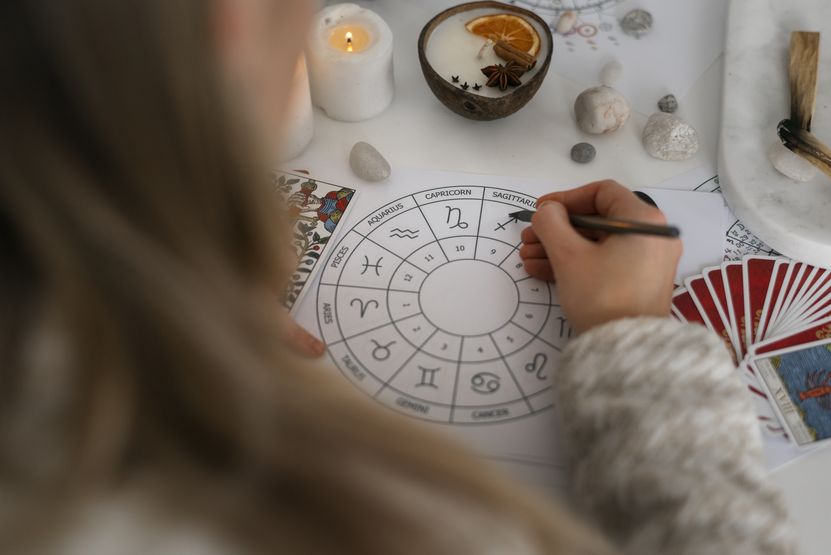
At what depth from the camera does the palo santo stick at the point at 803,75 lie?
827mm

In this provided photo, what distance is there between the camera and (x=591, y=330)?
2.15ft

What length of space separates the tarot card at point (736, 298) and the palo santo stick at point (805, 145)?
0.14 m

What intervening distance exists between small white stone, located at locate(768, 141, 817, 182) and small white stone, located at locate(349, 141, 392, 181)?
0.41 m

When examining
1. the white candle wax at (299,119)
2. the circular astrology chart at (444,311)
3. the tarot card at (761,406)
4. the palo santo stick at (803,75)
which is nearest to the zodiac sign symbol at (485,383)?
the circular astrology chart at (444,311)

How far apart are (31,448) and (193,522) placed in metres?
0.09

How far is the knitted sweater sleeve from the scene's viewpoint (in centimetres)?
56

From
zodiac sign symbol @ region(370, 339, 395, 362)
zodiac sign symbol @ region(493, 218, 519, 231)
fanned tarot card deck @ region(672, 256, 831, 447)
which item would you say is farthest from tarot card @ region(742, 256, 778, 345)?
zodiac sign symbol @ region(370, 339, 395, 362)

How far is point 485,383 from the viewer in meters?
0.71

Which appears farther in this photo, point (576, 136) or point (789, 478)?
point (576, 136)

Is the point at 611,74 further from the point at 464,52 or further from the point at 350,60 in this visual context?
the point at 350,60

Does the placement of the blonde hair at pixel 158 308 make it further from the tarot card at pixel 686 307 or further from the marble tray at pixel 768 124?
the marble tray at pixel 768 124

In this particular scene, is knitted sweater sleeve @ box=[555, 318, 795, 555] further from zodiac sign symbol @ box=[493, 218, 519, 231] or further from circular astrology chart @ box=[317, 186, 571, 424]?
→ zodiac sign symbol @ box=[493, 218, 519, 231]

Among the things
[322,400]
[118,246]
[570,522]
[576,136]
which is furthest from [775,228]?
[118,246]

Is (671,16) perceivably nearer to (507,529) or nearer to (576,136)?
(576,136)
